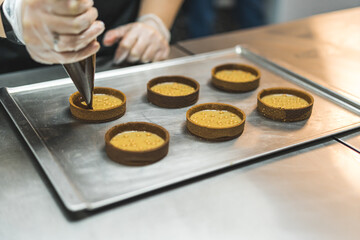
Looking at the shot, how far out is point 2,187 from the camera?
1082mm

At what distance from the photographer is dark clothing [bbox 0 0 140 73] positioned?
1889mm

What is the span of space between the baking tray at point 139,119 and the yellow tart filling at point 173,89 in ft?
0.19

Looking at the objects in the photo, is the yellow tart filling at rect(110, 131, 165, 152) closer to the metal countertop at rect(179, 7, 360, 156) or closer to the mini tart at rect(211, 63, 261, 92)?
the mini tart at rect(211, 63, 261, 92)

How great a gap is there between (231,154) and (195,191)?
0.20m

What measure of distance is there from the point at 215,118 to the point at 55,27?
61 cm

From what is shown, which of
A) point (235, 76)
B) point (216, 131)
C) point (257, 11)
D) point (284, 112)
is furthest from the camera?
point (257, 11)

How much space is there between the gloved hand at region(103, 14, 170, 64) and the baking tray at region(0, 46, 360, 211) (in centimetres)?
11

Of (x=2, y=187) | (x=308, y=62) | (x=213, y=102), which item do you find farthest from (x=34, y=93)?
(x=308, y=62)

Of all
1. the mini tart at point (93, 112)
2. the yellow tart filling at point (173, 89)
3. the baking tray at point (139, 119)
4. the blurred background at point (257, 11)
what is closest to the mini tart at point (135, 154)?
the baking tray at point (139, 119)

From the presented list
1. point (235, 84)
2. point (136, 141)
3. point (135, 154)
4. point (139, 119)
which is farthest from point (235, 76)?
point (135, 154)

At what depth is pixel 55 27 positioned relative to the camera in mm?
1154

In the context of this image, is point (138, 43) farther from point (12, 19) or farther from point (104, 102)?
point (12, 19)

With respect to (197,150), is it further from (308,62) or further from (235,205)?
(308,62)

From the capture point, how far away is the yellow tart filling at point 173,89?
5.18 ft
